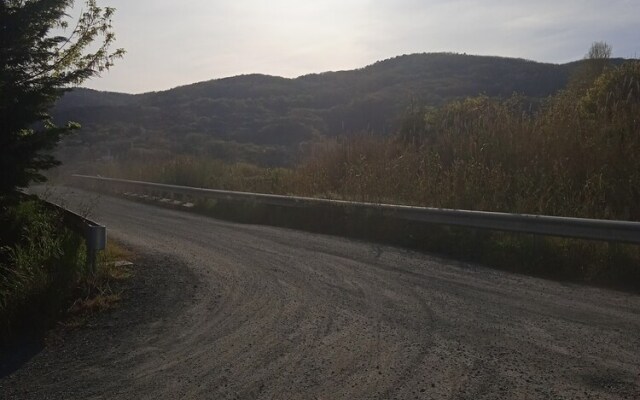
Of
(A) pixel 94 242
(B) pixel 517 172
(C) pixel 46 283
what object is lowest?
(C) pixel 46 283

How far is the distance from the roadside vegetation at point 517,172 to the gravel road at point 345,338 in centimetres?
108

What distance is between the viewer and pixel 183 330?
7.07m

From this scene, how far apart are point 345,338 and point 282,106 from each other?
243ft

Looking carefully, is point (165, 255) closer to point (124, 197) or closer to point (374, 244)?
point (374, 244)

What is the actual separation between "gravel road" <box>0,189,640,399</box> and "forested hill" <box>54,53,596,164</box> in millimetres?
33803

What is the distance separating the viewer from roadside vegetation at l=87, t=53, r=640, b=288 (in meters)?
10.1

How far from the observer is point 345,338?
6430 mm

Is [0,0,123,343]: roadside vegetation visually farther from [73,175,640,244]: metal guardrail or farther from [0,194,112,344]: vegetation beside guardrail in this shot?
[73,175,640,244]: metal guardrail

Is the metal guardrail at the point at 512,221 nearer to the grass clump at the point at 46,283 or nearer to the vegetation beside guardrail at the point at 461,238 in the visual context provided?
the vegetation beside guardrail at the point at 461,238

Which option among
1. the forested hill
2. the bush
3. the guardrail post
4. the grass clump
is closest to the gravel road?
the grass clump

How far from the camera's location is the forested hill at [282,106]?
53500 millimetres

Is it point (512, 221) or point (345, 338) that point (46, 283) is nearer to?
point (345, 338)

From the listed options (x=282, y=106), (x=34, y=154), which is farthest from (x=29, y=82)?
(x=282, y=106)

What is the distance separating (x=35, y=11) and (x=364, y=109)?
4987 centimetres
